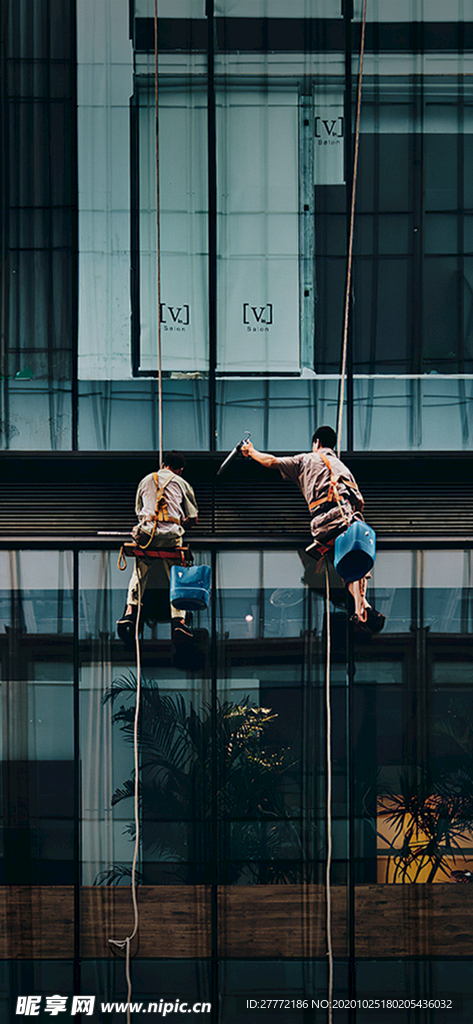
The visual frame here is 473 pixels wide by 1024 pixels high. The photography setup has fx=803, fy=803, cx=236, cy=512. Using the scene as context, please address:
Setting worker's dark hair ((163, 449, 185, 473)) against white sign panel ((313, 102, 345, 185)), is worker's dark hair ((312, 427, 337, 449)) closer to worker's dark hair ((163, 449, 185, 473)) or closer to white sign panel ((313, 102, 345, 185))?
worker's dark hair ((163, 449, 185, 473))

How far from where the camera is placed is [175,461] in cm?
665

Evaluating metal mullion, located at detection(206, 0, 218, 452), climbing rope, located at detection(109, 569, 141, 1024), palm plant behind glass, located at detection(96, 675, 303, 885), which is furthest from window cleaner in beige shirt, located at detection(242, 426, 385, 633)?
climbing rope, located at detection(109, 569, 141, 1024)

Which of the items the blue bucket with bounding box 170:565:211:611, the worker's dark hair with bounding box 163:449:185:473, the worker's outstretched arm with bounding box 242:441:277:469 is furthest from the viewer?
the worker's dark hair with bounding box 163:449:185:473

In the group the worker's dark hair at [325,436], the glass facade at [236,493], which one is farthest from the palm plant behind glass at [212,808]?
the worker's dark hair at [325,436]

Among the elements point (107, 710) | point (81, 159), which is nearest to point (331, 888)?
point (107, 710)

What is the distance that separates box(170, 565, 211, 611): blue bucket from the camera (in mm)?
6258

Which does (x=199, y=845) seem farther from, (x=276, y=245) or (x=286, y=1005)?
(x=276, y=245)

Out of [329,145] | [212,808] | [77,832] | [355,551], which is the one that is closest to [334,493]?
[355,551]

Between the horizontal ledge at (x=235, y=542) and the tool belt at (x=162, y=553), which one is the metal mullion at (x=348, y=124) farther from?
the tool belt at (x=162, y=553)

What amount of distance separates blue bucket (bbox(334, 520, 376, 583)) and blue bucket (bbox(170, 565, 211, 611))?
3.44 ft

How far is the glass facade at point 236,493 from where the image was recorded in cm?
671

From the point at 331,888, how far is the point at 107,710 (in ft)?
7.87

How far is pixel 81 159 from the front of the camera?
721 cm

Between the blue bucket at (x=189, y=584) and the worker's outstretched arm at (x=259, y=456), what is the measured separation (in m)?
0.98
